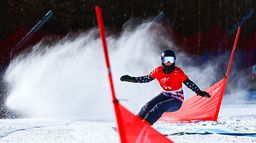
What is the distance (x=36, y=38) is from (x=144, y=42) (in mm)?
3950

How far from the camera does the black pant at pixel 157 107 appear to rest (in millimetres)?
5906

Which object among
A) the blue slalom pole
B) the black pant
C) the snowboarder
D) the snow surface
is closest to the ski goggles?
the snowboarder

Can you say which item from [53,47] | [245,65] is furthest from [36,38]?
[245,65]

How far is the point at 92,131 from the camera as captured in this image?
23.1ft

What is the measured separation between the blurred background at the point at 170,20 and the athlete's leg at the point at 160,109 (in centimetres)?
1038

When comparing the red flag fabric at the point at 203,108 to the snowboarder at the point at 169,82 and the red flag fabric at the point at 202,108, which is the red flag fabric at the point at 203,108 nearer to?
the red flag fabric at the point at 202,108

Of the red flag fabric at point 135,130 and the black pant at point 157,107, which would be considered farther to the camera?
the black pant at point 157,107

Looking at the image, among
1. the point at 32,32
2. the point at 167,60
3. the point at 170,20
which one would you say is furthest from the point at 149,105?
the point at 170,20

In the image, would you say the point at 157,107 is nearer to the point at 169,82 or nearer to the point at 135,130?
the point at 169,82

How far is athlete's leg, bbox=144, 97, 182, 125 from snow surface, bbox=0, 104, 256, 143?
1.34 ft

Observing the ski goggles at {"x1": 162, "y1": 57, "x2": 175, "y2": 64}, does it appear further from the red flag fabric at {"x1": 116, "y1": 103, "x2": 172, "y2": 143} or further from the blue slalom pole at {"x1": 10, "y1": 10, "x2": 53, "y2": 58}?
the blue slalom pole at {"x1": 10, "y1": 10, "x2": 53, "y2": 58}

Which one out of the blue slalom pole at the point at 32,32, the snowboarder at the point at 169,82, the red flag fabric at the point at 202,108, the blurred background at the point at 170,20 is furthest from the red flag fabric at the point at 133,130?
the blurred background at the point at 170,20

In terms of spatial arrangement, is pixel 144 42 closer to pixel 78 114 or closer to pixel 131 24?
pixel 131 24

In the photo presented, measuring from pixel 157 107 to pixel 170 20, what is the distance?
12480 millimetres
